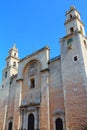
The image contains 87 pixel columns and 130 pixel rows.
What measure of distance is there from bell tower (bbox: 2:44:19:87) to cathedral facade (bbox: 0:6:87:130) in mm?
589

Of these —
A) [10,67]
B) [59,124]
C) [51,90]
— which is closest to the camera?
[59,124]

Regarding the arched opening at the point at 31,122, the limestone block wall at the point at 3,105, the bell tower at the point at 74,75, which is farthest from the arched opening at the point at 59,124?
the limestone block wall at the point at 3,105

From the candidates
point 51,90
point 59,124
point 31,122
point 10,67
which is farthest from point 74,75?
point 10,67

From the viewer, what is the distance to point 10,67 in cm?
2764

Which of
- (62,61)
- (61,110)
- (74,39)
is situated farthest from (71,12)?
(61,110)

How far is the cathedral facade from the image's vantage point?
1631 cm

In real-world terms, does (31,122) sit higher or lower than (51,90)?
lower

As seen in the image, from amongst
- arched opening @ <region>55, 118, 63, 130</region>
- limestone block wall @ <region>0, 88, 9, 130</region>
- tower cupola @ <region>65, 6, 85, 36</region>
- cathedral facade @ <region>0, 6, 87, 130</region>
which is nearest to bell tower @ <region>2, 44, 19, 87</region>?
cathedral facade @ <region>0, 6, 87, 130</region>

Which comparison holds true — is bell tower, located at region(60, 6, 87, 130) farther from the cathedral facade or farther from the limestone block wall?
the limestone block wall

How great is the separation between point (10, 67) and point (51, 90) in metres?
11.2

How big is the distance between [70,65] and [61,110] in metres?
5.37

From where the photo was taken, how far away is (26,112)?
67.5 ft

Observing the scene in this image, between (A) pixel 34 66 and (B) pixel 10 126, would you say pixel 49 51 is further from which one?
(B) pixel 10 126

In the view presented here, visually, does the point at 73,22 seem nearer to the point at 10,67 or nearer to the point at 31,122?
the point at 10,67
